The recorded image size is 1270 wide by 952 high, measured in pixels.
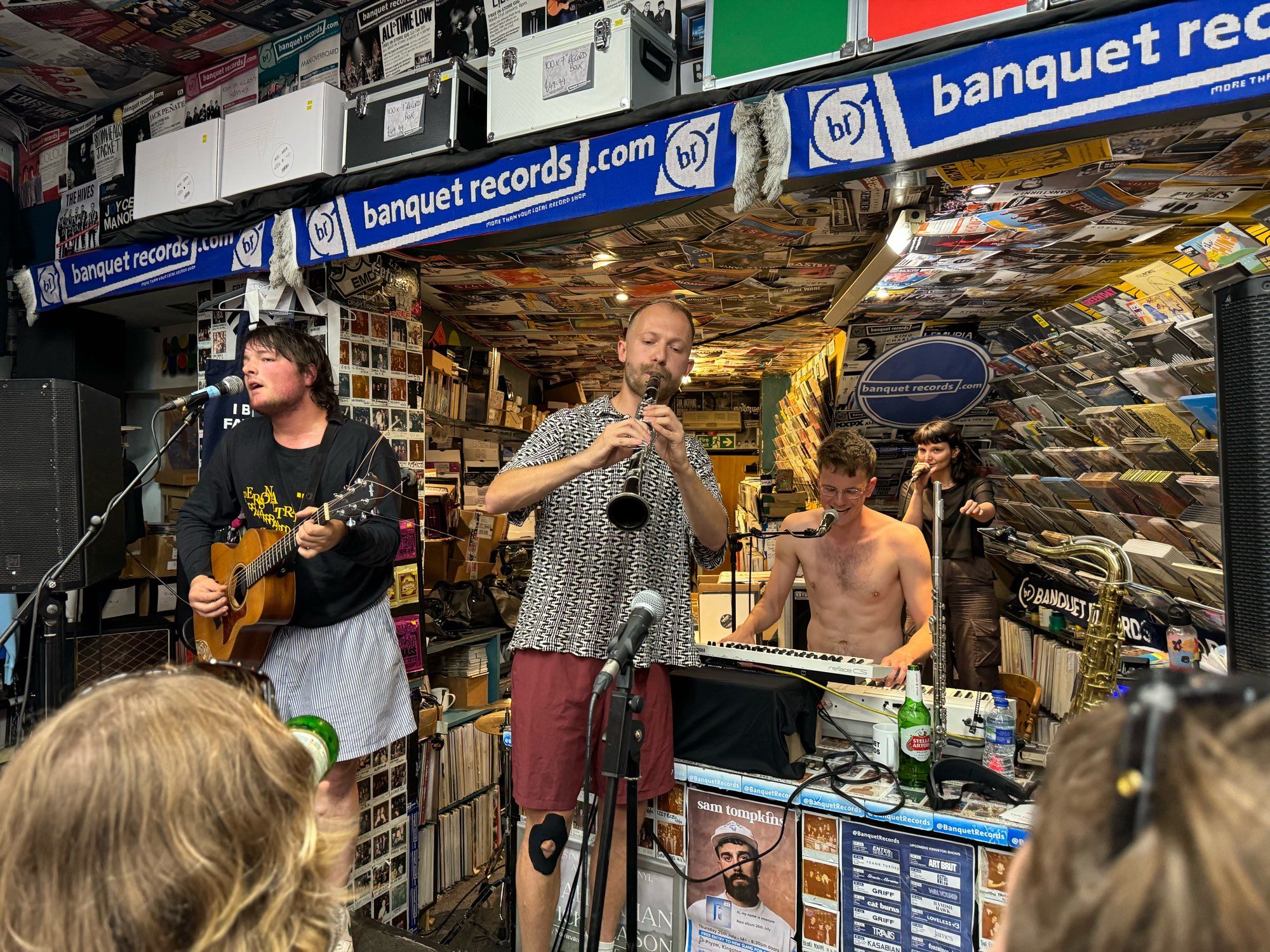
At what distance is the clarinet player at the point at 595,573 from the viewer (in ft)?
6.23

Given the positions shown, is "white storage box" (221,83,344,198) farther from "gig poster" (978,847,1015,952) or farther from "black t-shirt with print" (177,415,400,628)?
"gig poster" (978,847,1015,952)

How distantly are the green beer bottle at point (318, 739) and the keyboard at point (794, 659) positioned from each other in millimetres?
1346

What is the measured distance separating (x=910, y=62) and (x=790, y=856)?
212cm

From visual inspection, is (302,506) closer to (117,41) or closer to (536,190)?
(536,190)

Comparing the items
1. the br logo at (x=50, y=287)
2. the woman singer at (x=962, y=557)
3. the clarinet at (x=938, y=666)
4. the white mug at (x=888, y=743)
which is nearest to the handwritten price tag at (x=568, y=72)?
the clarinet at (x=938, y=666)

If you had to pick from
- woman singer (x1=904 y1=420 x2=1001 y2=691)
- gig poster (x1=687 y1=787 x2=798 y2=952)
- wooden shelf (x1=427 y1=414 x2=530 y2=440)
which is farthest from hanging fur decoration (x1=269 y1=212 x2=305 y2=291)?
woman singer (x1=904 y1=420 x2=1001 y2=691)

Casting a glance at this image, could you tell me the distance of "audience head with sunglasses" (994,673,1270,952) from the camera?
0.37 meters

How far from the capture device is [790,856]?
80.4 inches

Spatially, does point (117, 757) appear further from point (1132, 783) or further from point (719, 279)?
point (719, 279)

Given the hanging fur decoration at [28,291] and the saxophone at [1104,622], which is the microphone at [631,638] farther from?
the hanging fur decoration at [28,291]

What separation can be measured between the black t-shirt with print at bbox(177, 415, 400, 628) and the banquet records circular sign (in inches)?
120

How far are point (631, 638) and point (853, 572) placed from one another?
212 centimetres

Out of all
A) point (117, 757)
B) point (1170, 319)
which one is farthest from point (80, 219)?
point (1170, 319)

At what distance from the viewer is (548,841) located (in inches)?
64.4
